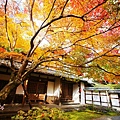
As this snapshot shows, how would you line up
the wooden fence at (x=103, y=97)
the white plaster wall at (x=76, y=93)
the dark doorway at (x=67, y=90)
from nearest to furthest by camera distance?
the wooden fence at (x=103, y=97)
the dark doorway at (x=67, y=90)
the white plaster wall at (x=76, y=93)

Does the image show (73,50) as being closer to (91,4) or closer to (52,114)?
(91,4)

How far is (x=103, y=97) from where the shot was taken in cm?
1574

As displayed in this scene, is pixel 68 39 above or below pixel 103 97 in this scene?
above

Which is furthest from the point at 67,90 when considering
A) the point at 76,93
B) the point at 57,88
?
the point at 57,88

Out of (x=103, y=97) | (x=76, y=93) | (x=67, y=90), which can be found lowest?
(x=103, y=97)

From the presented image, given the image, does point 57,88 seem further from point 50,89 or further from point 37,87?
point 37,87

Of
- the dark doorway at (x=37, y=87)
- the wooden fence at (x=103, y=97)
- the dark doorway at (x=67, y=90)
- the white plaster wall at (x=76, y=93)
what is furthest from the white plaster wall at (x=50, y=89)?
the wooden fence at (x=103, y=97)

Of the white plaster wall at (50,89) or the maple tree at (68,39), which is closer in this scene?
the maple tree at (68,39)

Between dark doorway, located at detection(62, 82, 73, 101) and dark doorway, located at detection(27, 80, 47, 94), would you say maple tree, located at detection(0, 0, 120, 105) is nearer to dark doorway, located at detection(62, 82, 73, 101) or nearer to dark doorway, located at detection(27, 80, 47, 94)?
dark doorway, located at detection(27, 80, 47, 94)

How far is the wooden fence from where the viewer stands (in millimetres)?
14397

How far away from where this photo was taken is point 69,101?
1677cm

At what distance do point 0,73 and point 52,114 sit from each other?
9143 millimetres

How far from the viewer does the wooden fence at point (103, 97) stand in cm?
1440

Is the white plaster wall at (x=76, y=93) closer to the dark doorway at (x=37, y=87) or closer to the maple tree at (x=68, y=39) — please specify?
the dark doorway at (x=37, y=87)
